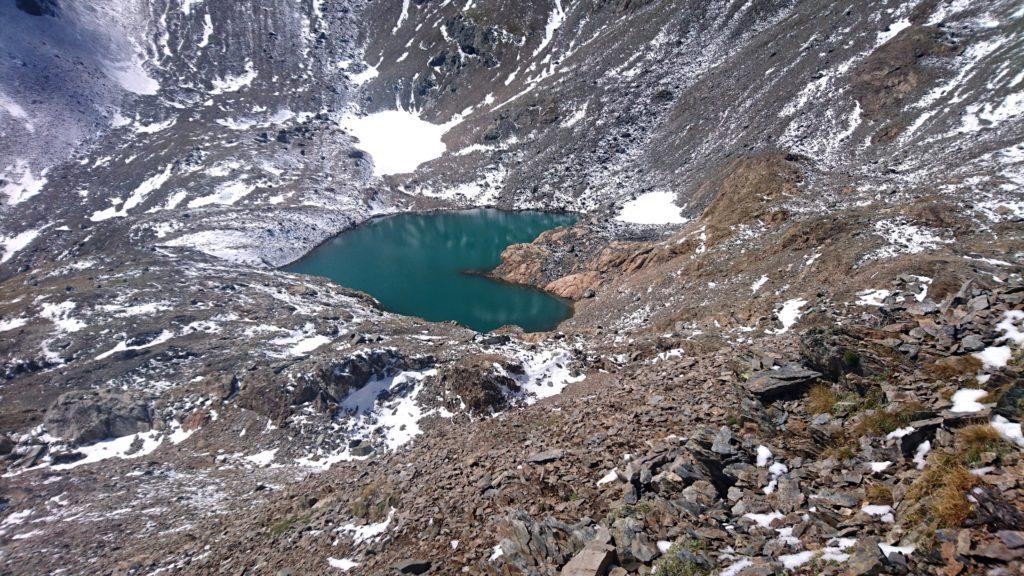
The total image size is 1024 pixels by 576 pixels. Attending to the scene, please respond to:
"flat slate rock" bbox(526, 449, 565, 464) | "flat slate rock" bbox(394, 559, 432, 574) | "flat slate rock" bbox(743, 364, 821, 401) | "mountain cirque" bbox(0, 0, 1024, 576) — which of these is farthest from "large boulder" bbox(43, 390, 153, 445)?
"flat slate rock" bbox(743, 364, 821, 401)

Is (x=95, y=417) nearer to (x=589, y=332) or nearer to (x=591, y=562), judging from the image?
(x=589, y=332)

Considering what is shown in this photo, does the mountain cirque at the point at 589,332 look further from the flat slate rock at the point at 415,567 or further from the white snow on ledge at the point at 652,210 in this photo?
the white snow on ledge at the point at 652,210

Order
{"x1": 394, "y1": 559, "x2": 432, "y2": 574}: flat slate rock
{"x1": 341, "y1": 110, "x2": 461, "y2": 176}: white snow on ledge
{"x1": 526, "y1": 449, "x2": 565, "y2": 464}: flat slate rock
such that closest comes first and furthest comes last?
{"x1": 394, "y1": 559, "x2": 432, "y2": 574}: flat slate rock < {"x1": 526, "y1": 449, "x2": 565, "y2": 464}: flat slate rock < {"x1": 341, "y1": 110, "x2": 461, "y2": 176}: white snow on ledge

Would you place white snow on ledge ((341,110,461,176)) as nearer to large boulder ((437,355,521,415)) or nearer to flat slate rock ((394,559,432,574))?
large boulder ((437,355,521,415))

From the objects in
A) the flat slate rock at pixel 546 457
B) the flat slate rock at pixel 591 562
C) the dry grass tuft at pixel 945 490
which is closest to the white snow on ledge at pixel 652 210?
the flat slate rock at pixel 546 457

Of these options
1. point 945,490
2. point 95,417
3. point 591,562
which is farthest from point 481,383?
point 95,417
